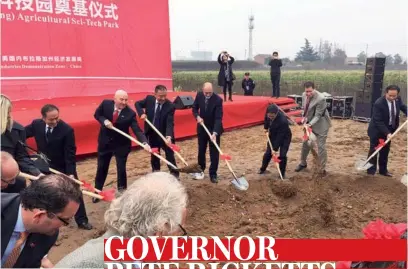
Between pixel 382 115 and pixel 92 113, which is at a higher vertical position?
pixel 382 115

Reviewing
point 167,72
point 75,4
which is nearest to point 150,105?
point 75,4

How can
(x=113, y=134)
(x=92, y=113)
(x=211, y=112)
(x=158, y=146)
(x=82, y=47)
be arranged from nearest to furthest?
1. (x=113, y=134)
2. (x=158, y=146)
3. (x=211, y=112)
4. (x=92, y=113)
5. (x=82, y=47)

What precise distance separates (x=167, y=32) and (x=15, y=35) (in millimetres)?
4276

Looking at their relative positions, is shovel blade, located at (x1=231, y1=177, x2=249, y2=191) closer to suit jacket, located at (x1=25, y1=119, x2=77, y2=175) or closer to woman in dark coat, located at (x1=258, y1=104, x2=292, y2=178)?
woman in dark coat, located at (x1=258, y1=104, x2=292, y2=178)

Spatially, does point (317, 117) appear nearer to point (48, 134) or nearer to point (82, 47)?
point (48, 134)

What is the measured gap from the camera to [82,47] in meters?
9.27

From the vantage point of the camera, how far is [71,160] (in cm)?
401

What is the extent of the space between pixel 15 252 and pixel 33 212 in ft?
0.85

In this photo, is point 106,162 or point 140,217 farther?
point 106,162

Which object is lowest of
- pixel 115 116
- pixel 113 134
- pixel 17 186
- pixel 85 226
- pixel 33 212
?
pixel 85 226

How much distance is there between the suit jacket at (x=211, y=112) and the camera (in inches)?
224

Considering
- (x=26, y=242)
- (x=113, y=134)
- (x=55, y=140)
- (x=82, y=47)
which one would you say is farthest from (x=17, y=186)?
(x=82, y=47)

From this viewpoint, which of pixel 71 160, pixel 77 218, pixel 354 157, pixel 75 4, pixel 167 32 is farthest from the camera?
pixel 167 32

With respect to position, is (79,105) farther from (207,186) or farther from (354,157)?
(354,157)
